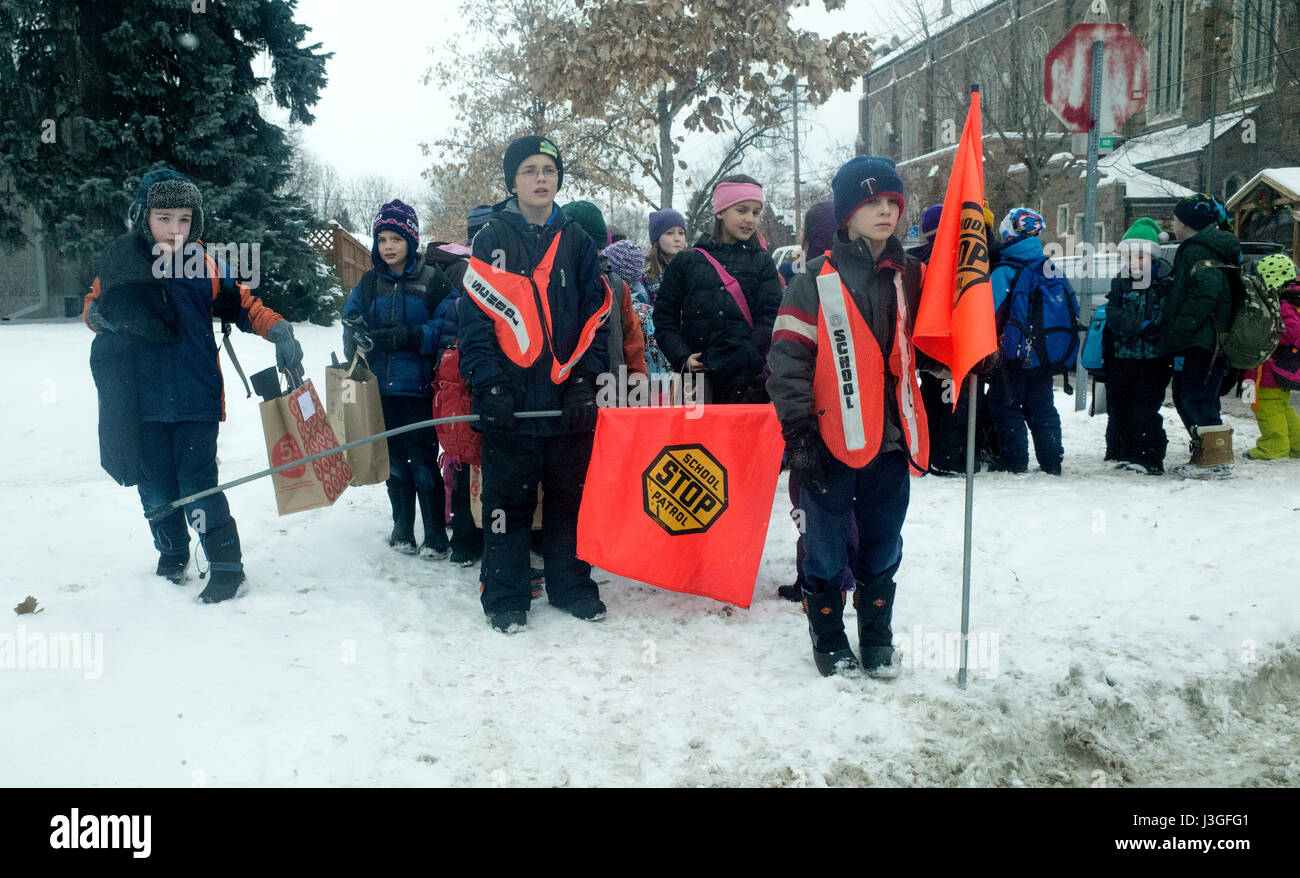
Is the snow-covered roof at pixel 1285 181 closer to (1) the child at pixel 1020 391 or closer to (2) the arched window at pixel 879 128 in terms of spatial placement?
(1) the child at pixel 1020 391

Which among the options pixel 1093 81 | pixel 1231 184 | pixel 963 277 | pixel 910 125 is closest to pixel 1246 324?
pixel 1093 81

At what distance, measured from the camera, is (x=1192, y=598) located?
14.6 ft

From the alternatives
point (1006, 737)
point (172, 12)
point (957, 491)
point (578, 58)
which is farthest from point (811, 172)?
point (1006, 737)

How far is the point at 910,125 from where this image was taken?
163 ft

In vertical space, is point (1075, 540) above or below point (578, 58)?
below

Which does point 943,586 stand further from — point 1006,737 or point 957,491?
point 957,491

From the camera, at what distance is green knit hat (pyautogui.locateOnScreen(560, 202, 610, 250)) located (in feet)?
17.0

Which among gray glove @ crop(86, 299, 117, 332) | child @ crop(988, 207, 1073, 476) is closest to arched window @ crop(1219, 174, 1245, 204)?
child @ crop(988, 207, 1073, 476)

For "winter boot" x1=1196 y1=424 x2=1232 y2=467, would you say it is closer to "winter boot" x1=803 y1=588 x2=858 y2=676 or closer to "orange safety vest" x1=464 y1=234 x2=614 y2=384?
"winter boot" x1=803 y1=588 x2=858 y2=676

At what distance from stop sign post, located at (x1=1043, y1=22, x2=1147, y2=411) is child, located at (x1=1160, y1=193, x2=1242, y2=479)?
2.49 meters

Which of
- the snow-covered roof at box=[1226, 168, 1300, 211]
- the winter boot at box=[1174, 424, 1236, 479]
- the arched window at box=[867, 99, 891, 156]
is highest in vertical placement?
the arched window at box=[867, 99, 891, 156]

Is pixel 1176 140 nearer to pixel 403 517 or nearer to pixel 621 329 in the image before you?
pixel 621 329

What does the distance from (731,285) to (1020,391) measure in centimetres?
333
